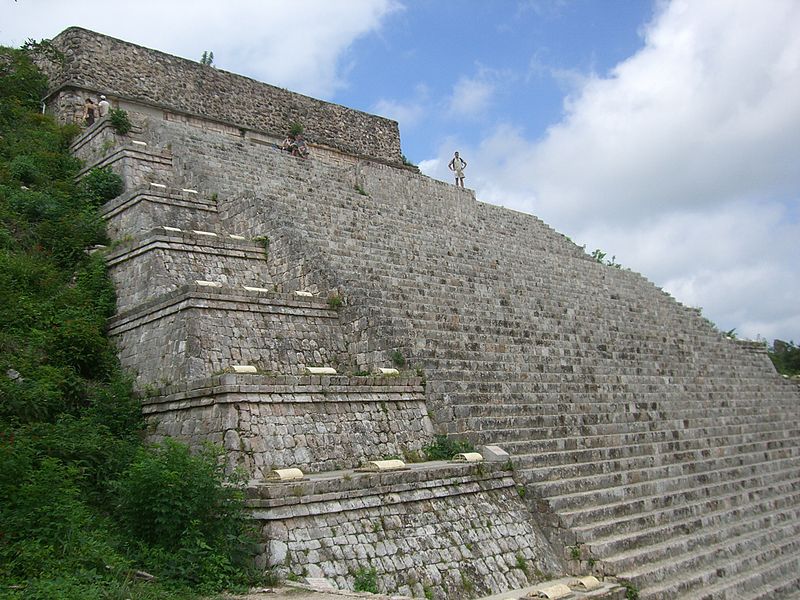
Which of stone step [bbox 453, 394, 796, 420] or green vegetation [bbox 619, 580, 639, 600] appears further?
stone step [bbox 453, 394, 796, 420]

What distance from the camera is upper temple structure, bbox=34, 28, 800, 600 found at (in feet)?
25.2

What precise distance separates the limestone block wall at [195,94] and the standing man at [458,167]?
358 cm

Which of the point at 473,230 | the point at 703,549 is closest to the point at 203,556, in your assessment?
the point at 703,549

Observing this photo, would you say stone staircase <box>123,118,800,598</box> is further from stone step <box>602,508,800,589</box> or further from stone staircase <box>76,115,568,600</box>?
stone staircase <box>76,115,568,600</box>

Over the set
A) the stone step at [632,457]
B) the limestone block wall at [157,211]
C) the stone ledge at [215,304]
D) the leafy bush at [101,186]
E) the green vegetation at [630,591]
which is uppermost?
the leafy bush at [101,186]

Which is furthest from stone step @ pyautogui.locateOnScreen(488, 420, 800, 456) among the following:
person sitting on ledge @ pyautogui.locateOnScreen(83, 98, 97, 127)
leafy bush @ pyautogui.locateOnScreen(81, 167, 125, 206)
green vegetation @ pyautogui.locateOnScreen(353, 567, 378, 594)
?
person sitting on ledge @ pyautogui.locateOnScreen(83, 98, 97, 127)

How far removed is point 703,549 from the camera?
935 centimetres

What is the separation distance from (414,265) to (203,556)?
867 cm

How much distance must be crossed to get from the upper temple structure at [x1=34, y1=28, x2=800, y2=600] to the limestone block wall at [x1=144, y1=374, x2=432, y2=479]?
0.09 feet

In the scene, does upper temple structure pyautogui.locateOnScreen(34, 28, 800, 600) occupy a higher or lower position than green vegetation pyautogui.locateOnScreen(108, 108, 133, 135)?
lower

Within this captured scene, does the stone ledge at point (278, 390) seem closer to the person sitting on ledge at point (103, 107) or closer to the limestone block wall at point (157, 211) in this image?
the limestone block wall at point (157, 211)

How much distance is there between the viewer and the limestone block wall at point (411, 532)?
6754mm

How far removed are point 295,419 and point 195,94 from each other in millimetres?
16119

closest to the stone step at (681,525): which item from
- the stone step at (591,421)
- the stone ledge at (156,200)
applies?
the stone step at (591,421)
